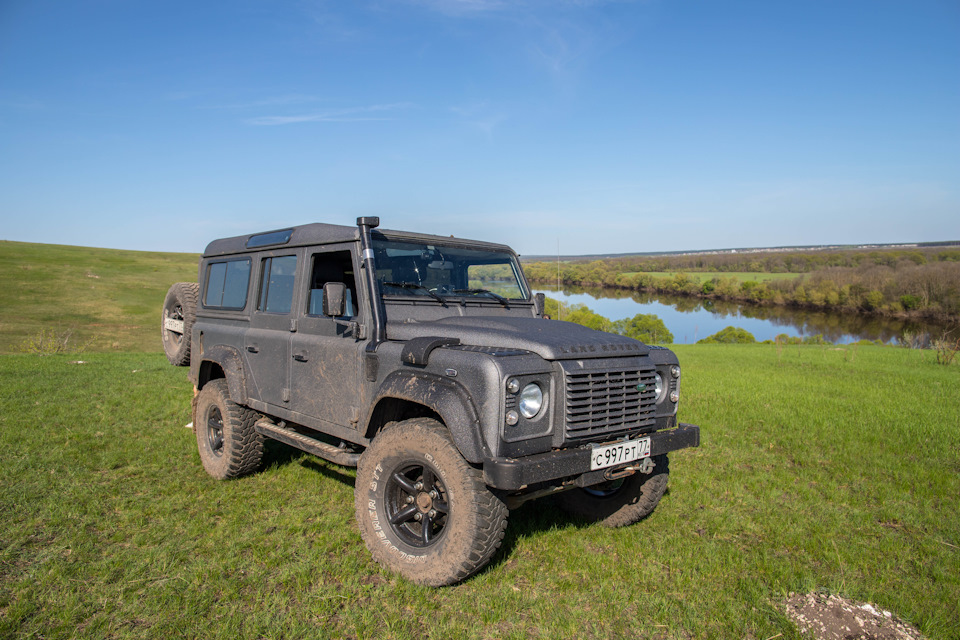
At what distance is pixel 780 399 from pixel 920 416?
6.83 feet

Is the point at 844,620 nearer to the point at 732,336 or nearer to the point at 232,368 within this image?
the point at 232,368

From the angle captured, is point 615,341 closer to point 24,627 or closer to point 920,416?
point 24,627

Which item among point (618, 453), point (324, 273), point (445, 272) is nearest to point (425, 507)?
point (618, 453)

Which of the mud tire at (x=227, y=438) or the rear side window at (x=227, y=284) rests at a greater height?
the rear side window at (x=227, y=284)

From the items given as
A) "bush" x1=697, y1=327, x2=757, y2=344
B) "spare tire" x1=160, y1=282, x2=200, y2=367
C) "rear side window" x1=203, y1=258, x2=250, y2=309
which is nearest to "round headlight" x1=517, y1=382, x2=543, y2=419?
"rear side window" x1=203, y1=258, x2=250, y2=309

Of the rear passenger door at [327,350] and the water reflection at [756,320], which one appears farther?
the water reflection at [756,320]

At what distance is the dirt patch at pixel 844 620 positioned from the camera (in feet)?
9.75

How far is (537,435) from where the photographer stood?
3223mm

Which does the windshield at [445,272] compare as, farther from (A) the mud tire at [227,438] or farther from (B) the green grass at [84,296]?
(B) the green grass at [84,296]

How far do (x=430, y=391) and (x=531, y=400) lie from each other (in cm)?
61

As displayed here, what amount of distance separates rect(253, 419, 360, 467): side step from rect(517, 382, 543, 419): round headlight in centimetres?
141

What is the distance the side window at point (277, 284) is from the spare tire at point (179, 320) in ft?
5.53

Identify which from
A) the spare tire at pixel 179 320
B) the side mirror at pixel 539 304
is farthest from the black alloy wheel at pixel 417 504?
the spare tire at pixel 179 320

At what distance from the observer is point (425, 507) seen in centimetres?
354
